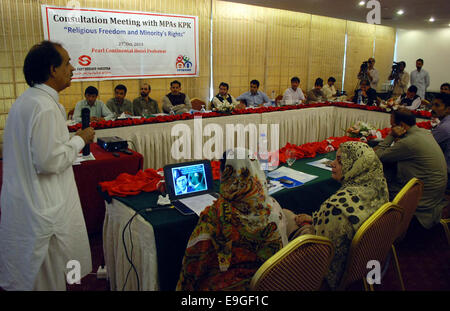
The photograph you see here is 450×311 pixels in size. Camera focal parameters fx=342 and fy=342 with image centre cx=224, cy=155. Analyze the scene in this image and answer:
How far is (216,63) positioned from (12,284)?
6149 millimetres

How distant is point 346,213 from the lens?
1.63 m

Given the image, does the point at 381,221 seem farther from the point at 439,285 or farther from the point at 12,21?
the point at 12,21

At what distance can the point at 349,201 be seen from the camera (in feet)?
5.52

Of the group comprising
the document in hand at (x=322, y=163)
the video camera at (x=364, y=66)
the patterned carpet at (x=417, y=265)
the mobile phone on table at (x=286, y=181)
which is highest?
the video camera at (x=364, y=66)

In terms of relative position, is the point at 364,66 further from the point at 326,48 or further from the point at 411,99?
the point at 411,99

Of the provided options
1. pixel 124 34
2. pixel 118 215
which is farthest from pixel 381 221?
pixel 124 34

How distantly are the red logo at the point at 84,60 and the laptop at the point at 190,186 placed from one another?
4.31 metres

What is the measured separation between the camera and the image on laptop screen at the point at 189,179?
76.0 inches

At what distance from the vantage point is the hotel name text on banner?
523 cm

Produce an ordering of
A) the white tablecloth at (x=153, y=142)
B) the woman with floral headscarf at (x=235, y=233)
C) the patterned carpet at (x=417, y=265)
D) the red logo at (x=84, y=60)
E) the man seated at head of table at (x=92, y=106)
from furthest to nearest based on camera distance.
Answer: the red logo at (x=84, y=60) < the man seated at head of table at (x=92, y=106) < the patterned carpet at (x=417, y=265) < the white tablecloth at (x=153, y=142) < the woman with floral headscarf at (x=235, y=233)

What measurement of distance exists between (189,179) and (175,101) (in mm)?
3869

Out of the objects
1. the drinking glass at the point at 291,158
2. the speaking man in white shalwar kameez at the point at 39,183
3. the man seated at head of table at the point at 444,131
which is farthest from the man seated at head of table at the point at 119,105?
the man seated at head of table at the point at 444,131

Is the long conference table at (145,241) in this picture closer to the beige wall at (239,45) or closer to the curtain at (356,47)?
the beige wall at (239,45)

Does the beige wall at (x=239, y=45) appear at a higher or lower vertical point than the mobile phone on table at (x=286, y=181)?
higher
